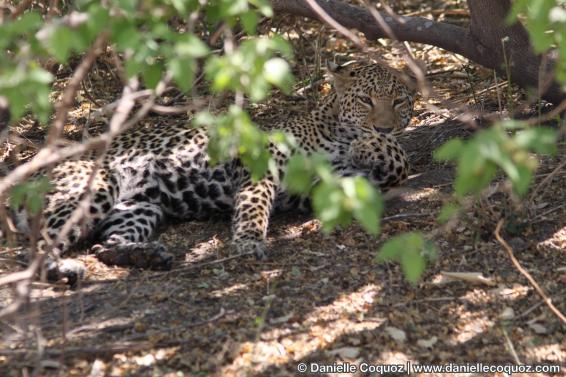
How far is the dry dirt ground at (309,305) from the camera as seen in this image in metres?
5.27

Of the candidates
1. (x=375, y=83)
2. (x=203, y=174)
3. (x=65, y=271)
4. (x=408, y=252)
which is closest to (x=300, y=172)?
(x=408, y=252)

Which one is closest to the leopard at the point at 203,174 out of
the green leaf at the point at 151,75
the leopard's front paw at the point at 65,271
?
the leopard's front paw at the point at 65,271

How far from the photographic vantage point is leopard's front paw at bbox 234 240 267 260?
669 cm

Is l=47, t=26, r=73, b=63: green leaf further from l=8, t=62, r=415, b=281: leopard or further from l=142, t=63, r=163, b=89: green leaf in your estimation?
l=8, t=62, r=415, b=281: leopard

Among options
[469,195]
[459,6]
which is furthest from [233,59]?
[459,6]

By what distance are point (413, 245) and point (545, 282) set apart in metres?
2.55

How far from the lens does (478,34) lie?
25.5 ft

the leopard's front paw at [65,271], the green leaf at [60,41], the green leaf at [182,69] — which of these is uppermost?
the green leaf at [60,41]

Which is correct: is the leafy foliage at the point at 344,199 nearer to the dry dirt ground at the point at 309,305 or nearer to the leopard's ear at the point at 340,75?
the dry dirt ground at the point at 309,305

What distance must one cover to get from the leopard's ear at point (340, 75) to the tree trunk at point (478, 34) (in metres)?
0.49

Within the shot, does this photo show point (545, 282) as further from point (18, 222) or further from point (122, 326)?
point (18, 222)

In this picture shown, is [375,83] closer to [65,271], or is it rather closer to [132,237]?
[132,237]

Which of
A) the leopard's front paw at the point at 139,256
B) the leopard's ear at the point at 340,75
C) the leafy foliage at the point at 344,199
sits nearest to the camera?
the leafy foliage at the point at 344,199

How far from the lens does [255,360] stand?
5270 mm
